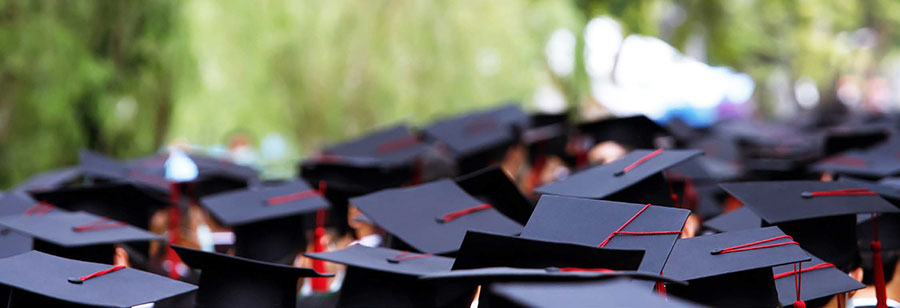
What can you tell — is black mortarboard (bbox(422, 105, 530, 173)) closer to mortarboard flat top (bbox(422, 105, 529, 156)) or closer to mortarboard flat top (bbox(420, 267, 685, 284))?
mortarboard flat top (bbox(422, 105, 529, 156))

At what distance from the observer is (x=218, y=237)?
4664mm

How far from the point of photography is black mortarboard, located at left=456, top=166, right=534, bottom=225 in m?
3.36

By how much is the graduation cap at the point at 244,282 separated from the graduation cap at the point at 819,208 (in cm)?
145

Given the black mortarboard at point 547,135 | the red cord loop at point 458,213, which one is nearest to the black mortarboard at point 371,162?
the black mortarboard at point 547,135

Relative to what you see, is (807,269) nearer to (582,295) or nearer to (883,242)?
(883,242)

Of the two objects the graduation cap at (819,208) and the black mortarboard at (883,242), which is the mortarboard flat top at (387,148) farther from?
the black mortarboard at (883,242)

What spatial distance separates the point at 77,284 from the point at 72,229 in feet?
2.69

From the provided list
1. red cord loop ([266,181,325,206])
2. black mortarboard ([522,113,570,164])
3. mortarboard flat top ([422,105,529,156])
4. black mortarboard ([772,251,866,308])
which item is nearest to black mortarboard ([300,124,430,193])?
mortarboard flat top ([422,105,529,156])

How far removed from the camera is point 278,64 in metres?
6.92

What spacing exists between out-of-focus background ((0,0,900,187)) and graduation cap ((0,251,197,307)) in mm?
3005

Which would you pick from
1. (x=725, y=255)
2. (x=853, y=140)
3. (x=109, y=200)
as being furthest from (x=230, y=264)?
(x=853, y=140)

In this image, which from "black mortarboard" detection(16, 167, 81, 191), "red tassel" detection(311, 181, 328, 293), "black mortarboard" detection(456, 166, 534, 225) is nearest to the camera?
"black mortarboard" detection(456, 166, 534, 225)

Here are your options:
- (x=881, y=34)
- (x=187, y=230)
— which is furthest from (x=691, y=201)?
(x=881, y=34)

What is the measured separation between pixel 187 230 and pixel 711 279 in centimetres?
353
